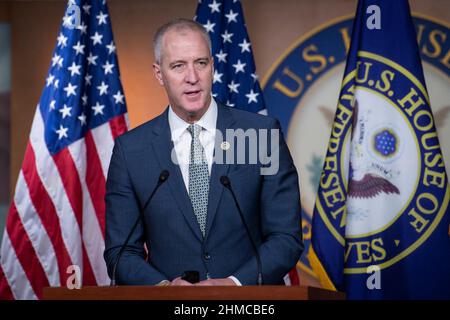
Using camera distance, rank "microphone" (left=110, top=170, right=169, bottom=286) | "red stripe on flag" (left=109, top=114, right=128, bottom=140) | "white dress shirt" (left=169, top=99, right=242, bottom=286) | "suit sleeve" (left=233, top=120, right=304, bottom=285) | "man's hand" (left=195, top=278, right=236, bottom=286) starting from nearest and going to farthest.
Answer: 1. "man's hand" (left=195, top=278, right=236, bottom=286)
2. "microphone" (left=110, top=170, right=169, bottom=286)
3. "suit sleeve" (left=233, top=120, right=304, bottom=285)
4. "white dress shirt" (left=169, top=99, right=242, bottom=286)
5. "red stripe on flag" (left=109, top=114, right=128, bottom=140)

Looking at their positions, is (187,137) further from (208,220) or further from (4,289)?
(4,289)

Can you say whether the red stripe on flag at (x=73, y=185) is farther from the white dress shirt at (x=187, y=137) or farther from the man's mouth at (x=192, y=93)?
the man's mouth at (x=192, y=93)

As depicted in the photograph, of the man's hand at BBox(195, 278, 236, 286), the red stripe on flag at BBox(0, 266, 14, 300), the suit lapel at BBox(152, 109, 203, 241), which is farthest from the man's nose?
the red stripe on flag at BBox(0, 266, 14, 300)

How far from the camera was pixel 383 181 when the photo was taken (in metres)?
4.38

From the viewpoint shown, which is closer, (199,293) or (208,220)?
(199,293)

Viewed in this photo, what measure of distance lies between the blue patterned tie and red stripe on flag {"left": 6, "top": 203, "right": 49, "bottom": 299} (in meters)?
1.80

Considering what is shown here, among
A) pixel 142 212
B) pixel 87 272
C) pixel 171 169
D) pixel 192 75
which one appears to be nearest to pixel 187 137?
pixel 171 169

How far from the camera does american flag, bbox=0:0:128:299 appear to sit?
4.55 m

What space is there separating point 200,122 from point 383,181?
156 centimetres

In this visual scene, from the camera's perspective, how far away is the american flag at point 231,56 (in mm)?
4719

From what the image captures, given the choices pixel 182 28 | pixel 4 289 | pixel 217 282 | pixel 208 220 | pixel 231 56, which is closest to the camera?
pixel 217 282

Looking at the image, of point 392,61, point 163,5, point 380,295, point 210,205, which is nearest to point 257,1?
point 163,5

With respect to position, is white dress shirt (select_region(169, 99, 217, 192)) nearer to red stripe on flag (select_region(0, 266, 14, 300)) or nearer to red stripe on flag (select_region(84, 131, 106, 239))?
red stripe on flag (select_region(84, 131, 106, 239))

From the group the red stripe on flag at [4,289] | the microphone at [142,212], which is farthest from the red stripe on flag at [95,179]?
the microphone at [142,212]
